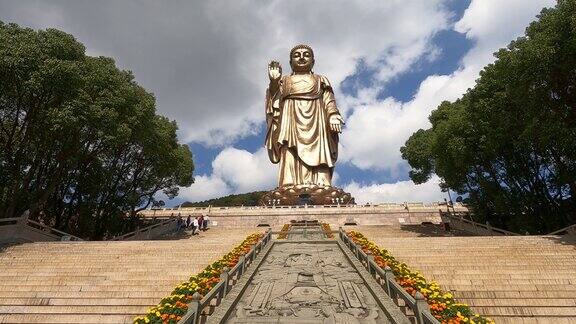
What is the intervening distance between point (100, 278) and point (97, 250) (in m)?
3.33

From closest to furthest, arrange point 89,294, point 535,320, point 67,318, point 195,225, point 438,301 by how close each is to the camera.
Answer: point 438,301, point 535,320, point 67,318, point 89,294, point 195,225

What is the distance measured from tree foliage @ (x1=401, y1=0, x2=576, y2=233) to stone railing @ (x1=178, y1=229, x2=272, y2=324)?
10061 millimetres

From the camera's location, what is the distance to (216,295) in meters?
6.55

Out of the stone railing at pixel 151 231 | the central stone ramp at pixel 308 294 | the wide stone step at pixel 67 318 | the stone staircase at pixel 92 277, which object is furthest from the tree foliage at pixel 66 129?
the central stone ramp at pixel 308 294

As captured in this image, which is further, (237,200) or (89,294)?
(237,200)

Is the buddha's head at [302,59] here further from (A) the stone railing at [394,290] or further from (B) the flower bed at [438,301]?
(B) the flower bed at [438,301]

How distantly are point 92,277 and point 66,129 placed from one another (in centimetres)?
855

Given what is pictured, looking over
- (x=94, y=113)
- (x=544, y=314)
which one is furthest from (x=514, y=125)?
(x=94, y=113)

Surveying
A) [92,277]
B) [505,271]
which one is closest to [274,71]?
[92,277]

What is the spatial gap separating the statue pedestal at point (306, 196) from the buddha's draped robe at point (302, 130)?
1.14 m

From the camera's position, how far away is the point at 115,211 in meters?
22.4

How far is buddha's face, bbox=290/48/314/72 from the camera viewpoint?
31516 mm

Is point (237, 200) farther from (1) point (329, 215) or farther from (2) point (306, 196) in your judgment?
(1) point (329, 215)

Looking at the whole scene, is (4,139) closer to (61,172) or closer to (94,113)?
(61,172)
